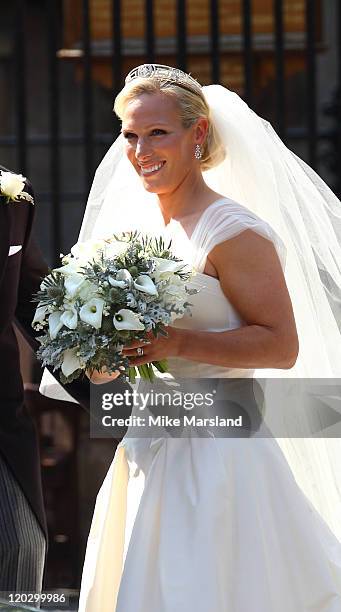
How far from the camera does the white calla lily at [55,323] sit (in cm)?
267

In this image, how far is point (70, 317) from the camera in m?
2.65

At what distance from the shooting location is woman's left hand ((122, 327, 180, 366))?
8.88 feet

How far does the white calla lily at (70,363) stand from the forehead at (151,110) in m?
0.60

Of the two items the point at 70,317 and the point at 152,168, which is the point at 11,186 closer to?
the point at 152,168

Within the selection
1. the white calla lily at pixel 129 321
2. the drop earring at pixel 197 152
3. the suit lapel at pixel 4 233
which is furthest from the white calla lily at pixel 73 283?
the drop earring at pixel 197 152

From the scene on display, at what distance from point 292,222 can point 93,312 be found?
2.73 feet

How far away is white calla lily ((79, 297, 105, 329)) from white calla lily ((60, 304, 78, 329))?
0.02m

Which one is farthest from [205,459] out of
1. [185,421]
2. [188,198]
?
[188,198]

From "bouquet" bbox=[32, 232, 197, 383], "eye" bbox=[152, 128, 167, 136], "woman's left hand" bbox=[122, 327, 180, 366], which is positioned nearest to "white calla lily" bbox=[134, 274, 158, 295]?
"bouquet" bbox=[32, 232, 197, 383]

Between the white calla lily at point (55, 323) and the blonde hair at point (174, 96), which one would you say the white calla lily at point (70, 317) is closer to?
the white calla lily at point (55, 323)

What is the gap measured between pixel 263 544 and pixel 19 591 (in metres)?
0.61

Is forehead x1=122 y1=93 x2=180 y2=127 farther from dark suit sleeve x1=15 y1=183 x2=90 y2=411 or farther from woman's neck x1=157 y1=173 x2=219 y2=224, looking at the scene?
dark suit sleeve x1=15 y1=183 x2=90 y2=411

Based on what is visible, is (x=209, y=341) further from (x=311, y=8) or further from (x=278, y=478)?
(x=311, y=8)

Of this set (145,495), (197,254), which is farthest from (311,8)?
(145,495)
